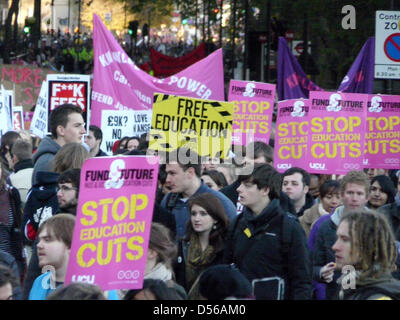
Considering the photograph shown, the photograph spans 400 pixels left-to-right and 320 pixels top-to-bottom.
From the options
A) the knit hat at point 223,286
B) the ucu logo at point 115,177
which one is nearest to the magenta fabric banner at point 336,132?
the ucu logo at point 115,177

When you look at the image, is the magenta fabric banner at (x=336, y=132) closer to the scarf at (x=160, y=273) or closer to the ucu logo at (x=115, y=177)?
the scarf at (x=160, y=273)

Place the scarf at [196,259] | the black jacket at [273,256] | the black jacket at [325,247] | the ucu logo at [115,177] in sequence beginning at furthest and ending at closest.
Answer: the black jacket at [325,247] → the scarf at [196,259] → the black jacket at [273,256] → the ucu logo at [115,177]

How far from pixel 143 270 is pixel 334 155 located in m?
5.92

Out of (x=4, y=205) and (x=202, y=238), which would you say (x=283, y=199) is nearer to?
(x=202, y=238)

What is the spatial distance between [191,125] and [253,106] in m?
4.62

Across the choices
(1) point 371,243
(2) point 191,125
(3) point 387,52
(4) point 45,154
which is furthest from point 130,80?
(1) point 371,243

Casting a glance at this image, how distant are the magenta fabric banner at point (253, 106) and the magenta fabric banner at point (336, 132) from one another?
191cm

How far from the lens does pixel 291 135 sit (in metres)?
12.0

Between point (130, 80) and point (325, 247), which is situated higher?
point (130, 80)

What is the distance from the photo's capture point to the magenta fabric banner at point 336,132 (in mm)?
11203

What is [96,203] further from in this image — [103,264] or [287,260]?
[287,260]

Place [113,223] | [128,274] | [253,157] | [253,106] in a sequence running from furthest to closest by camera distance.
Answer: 1. [253,106]
2. [253,157]
3. [113,223]
4. [128,274]
